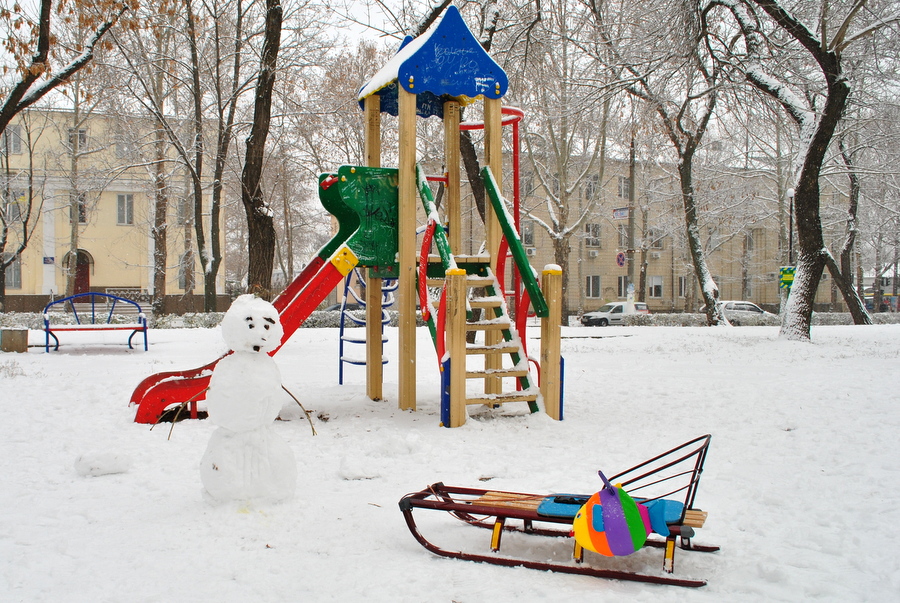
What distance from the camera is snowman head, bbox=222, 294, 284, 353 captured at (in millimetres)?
4117

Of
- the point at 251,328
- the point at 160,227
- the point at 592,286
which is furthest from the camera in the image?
the point at 592,286

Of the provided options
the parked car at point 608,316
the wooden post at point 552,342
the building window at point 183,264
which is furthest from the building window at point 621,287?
the wooden post at point 552,342

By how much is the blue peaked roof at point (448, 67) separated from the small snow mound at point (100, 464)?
4.43 meters

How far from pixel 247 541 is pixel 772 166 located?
98.5 feet

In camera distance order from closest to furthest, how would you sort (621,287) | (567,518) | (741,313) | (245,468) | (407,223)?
(567,518) → (245,468) → (407,223) → (741,313) → (621,287)

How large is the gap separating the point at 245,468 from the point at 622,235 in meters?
40.2

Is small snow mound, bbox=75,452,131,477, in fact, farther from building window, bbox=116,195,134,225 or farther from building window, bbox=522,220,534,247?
building window, bbox=522,220,534,247

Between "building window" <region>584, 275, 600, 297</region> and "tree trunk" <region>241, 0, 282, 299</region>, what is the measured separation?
109 ft

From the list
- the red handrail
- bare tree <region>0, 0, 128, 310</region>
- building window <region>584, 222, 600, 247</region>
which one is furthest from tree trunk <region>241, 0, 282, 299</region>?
building window <region>584, 222, 600, 247</region>

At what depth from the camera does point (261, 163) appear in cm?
1220

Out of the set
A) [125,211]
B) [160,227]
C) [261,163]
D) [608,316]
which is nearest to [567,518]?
[261,163]

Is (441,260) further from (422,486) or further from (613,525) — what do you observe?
(613,525)

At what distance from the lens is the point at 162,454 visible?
17.7 feet

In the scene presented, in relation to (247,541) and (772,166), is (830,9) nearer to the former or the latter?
(247,541)
